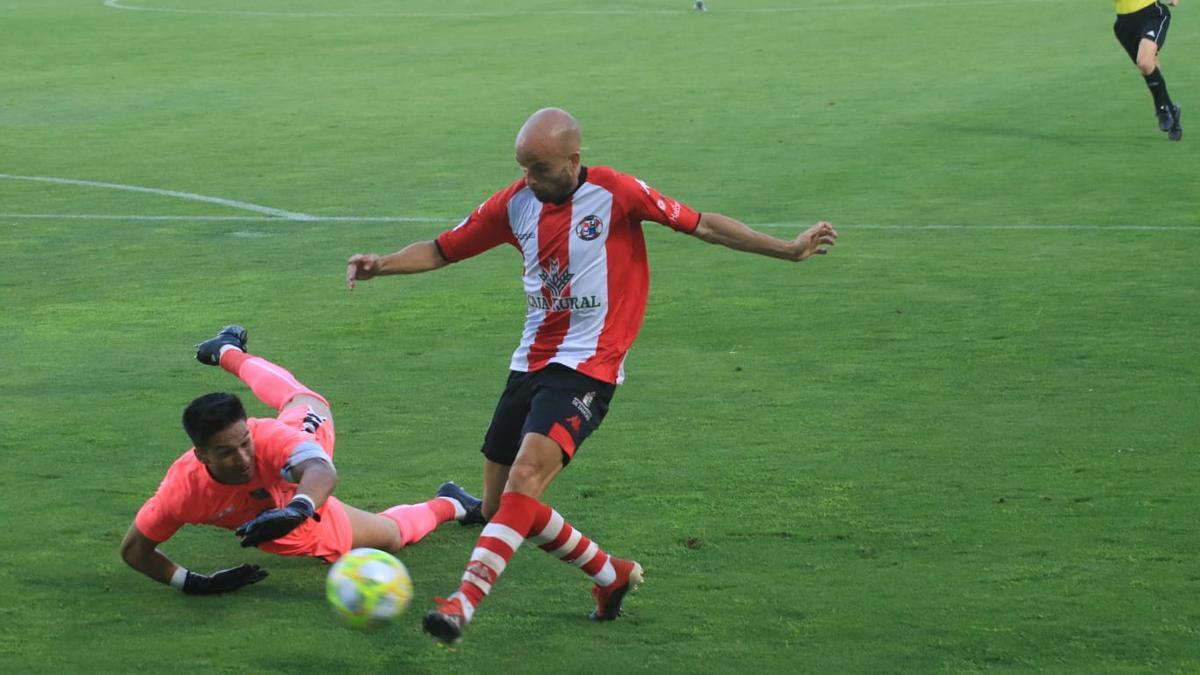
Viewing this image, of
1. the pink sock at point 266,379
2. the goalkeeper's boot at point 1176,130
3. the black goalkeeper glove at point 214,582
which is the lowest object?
the goalkeeper's boot at point 1176,130

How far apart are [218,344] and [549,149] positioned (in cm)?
274

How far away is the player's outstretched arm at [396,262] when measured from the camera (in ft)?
22.7

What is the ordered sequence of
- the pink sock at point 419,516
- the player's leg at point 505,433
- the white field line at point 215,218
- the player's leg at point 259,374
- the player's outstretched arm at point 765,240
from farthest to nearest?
the white field line at point 215,218 → the player's leg at point 259,374 → the pink sock at point 419,516 → the player's leg at point 505,433 → the player's outstretched arm at point 765,240

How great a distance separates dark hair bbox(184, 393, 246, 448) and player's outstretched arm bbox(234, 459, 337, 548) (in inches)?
12.5

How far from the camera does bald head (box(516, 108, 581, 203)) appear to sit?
255 inches

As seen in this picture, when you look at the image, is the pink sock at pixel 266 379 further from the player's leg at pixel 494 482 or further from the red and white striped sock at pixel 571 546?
the red and white striped sock at pixel 571 546

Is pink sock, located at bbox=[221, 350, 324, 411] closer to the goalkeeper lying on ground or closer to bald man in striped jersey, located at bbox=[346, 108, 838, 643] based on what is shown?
the goalkeeper lying on ground

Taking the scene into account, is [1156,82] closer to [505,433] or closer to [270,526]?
[505,433]

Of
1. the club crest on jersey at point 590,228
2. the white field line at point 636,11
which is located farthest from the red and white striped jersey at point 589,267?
the white field line at point 636,11

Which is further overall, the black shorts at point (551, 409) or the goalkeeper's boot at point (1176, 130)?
the goalkeeper's boot at point (1176, 130)

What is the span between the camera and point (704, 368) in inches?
400

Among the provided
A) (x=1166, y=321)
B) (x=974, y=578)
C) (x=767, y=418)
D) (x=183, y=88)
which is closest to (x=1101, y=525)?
(x=974, y=578)

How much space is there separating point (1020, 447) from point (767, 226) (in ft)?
19.1

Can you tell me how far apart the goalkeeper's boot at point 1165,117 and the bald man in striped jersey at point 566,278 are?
486 inches
